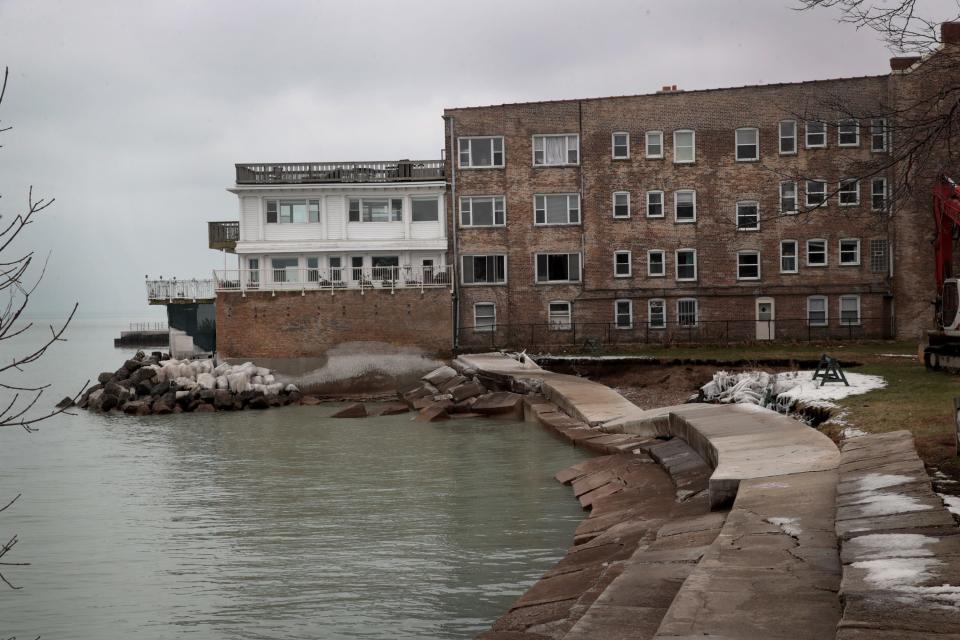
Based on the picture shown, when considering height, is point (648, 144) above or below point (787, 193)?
above

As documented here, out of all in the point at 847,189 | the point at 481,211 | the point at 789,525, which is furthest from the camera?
the point at 481,211

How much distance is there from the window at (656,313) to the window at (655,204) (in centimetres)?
427

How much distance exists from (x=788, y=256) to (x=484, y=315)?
15.4 metres

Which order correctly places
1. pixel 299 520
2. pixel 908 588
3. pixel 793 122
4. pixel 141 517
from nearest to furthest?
pixel 908 588 < pixel 299 520 < pixel 141 517 < pixel 793 122

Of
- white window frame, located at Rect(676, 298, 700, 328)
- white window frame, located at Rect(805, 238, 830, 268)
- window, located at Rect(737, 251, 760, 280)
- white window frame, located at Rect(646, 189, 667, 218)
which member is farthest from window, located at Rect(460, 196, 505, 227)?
white window frame, located at Rect(805, 238, 830, 268)

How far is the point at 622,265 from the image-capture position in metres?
50.1

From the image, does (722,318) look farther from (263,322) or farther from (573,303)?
(263,322)

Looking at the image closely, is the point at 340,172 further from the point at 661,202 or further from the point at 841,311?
the point at 841,311

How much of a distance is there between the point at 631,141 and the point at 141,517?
36.5m

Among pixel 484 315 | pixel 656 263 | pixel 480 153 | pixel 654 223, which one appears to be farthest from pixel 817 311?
pixel 480 153

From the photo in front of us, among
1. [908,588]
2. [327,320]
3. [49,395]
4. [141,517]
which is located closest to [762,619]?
[908,588]

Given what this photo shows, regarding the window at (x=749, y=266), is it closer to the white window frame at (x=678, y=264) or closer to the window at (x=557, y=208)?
the white window frame at (x=678, y=264)

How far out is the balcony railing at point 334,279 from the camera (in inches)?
1847

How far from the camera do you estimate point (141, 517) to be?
1844 cm
